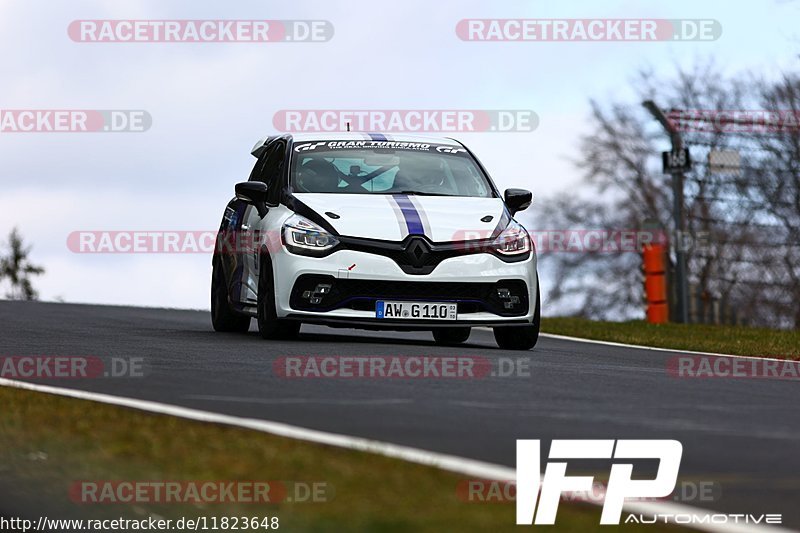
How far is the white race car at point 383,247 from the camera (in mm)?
13539

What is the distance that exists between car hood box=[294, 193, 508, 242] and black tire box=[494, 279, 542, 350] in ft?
2.61

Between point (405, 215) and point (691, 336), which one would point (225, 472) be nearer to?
point (405, 215)

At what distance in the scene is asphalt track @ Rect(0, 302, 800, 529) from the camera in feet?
23.4

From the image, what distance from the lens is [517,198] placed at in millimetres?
14719

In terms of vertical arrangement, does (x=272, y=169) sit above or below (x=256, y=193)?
above

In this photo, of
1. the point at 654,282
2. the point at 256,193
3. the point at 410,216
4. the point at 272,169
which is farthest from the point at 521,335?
the point at 654,282

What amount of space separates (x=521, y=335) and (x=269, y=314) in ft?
7.26

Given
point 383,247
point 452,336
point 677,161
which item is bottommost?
point 452,336

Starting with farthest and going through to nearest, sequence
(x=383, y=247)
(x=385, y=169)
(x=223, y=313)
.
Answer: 1. (x=223, y=313)
2. (x=385, y=169)
3. (x=383, y=247)

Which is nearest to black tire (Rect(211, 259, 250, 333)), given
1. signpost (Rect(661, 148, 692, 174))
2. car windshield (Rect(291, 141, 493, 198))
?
car windshield (Rect(291, 141, 493, 198))

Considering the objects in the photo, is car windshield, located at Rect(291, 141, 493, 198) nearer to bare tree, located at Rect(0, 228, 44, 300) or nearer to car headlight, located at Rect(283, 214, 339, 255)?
car headlight, located at Rect(283, 214, 339, 255)

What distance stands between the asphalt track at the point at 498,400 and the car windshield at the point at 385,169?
1367 mm

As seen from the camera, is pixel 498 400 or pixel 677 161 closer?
pixel 498 400

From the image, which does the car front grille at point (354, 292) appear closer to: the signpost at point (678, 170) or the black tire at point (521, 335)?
the black tire at point (521, 335)
